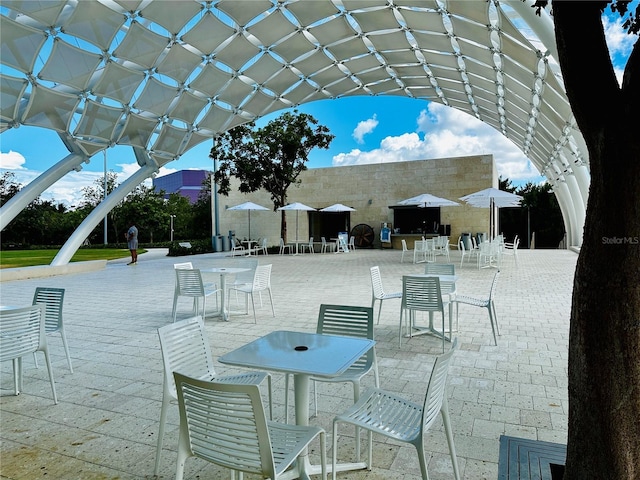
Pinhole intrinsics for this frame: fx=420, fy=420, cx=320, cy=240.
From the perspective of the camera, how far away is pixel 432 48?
47.1ft

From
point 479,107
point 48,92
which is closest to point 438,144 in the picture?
point 479,107

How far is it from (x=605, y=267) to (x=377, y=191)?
26.9 metres

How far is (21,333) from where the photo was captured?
3.78m

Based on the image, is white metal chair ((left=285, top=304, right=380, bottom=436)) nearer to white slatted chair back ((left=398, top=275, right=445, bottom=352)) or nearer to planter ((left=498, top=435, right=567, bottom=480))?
planter ((left=498, top=435, right=567, bottom=480))

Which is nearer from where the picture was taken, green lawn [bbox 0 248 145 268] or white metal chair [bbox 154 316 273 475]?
white metal chair [bbox 154 316 273 475]

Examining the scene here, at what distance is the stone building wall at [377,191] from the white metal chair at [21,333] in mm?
23988

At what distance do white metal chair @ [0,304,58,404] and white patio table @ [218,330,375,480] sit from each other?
2.33 meters

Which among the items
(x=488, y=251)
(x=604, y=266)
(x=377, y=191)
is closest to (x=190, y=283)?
(x=604, y=266)

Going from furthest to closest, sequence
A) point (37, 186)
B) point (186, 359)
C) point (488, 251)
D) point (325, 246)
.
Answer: point (325, 246) < point (37, 186) < point (488, 251) < point (186, 359)

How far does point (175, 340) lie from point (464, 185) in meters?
25.4

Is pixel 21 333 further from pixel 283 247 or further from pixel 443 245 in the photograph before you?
pixel 283 247

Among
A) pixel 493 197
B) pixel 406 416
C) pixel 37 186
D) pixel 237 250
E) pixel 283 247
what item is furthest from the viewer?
pixel 237 250

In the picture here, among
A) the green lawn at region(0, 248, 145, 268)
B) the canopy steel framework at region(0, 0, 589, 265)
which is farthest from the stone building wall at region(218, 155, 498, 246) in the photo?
the green lawn at region(0, 248, 145, 268)

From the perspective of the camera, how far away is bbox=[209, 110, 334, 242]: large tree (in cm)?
2312
